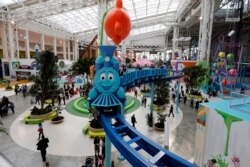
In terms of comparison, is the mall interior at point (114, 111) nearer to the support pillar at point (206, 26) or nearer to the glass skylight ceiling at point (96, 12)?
the support pillar at point (206, 26)

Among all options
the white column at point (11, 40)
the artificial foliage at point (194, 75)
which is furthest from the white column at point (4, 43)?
the artificial foliage at point (194, 75)

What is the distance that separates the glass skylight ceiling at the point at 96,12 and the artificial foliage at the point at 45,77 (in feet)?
52.2

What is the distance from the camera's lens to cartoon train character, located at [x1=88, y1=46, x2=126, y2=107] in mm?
5234

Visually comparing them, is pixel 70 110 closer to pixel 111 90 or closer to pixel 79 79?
pixel 111 90

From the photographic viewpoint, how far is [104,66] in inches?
216

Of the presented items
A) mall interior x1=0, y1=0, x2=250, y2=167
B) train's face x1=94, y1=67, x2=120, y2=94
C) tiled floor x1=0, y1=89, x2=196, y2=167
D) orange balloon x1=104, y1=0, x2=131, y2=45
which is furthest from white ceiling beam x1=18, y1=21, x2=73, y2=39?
train's face x1=94, y1=67, x2=120, y2=94

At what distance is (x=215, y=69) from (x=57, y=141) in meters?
18.3

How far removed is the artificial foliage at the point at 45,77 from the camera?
11.5 metres

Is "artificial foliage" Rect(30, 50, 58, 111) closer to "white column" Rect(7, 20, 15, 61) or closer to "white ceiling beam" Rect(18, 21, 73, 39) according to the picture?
"white column" Rect(7, 20, 15, 61)

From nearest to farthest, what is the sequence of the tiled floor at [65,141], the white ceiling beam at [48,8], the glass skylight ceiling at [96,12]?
the tiled floor at [65,141] → the white ceiling beam at [48,8] → the glass skylight ceiling at [96,12]

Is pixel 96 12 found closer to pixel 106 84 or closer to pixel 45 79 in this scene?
pixel 45 79

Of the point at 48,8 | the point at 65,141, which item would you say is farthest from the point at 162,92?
the point at 48,8

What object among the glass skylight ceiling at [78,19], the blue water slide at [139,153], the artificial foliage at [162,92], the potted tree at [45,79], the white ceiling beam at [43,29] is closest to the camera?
the blue water slide at [139,153]

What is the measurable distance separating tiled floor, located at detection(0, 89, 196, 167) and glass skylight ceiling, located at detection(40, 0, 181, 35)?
739 inches
